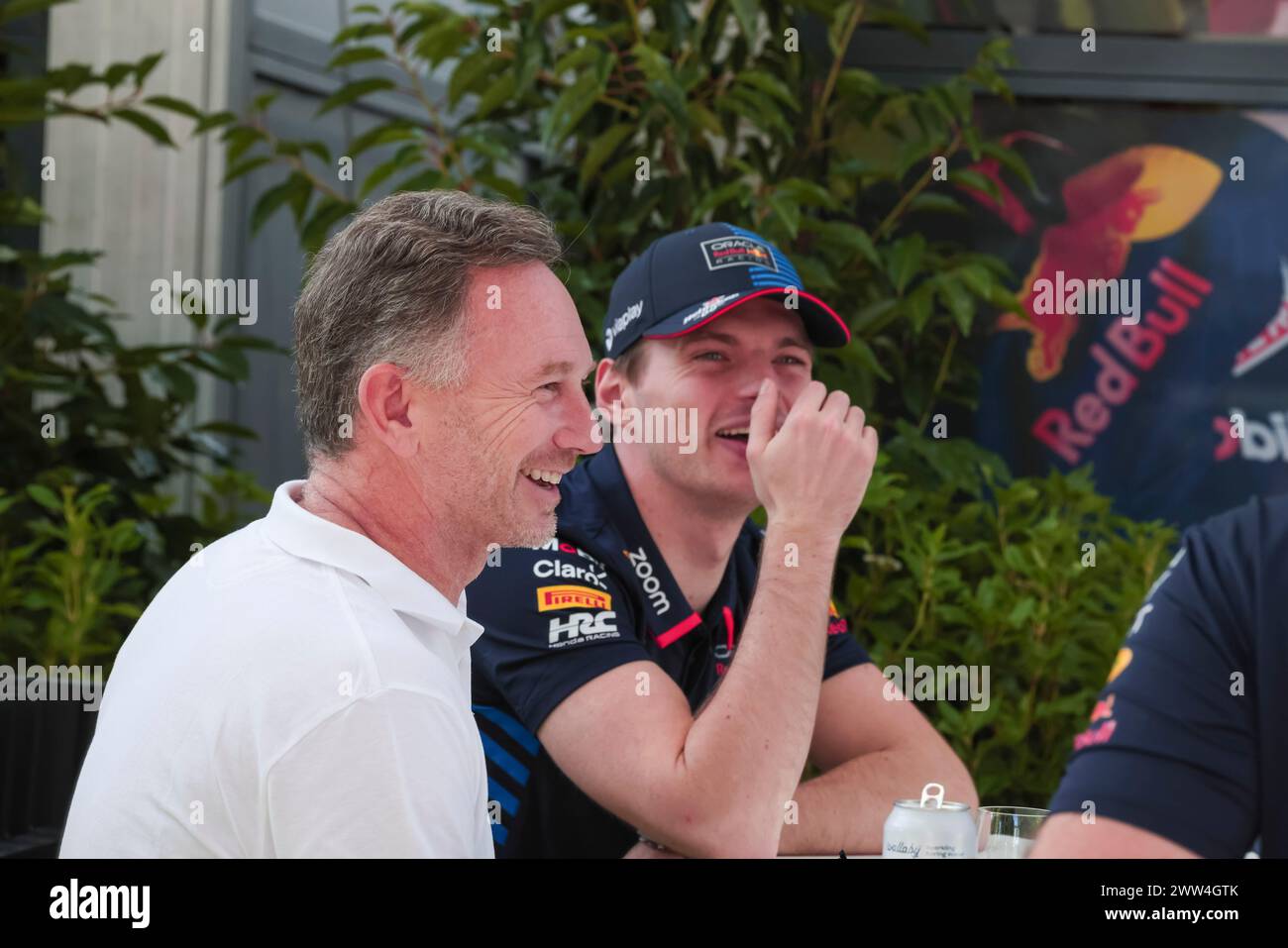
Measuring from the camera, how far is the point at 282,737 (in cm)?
110

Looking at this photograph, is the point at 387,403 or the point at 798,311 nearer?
the point at 387,403

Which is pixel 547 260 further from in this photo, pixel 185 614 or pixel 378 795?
pixel 378 795

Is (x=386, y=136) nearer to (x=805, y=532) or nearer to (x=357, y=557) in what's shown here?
(x=805, y=532)

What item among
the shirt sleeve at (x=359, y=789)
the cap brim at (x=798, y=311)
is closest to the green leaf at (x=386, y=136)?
the cap brim at (x=798, y=311)

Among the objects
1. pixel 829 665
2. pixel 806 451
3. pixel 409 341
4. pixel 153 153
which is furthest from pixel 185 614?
pixel 153 153

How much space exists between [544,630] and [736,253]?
27.0 inches

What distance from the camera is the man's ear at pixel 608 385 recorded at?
2312mm

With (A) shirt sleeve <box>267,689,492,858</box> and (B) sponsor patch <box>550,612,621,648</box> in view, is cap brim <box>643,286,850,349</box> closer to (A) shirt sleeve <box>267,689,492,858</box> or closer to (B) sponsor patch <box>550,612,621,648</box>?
(B) sponsor patch <box>550,612,621,648</box>

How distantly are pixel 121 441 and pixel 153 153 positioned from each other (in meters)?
0.89

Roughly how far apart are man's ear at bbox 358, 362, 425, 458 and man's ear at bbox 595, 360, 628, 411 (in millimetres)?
879

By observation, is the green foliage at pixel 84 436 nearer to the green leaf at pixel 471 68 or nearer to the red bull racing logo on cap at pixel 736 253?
the green leaf at pixel 471 68

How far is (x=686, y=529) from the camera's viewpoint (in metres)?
2.13

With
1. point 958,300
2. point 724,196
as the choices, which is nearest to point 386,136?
point 724,196

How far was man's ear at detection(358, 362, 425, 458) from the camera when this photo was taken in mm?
1436
